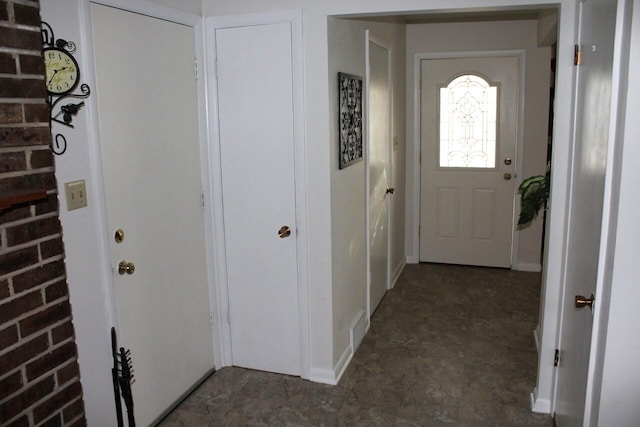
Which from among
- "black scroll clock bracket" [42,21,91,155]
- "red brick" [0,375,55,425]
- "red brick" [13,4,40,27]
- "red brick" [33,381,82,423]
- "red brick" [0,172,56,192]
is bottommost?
"red brick" [33,381,82,423]

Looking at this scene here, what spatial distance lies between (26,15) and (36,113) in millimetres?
320

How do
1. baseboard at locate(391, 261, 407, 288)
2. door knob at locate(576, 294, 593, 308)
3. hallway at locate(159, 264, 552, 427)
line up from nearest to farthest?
door knob at locate(576, 294, 593, 308) < hallway at locate(159, 264, 552, 427) < baseboard at locate(391, 261, 407, 288)

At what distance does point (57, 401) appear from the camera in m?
2.01

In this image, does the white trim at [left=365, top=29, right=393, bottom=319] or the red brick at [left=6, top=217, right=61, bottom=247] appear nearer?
the red brick at [left=6, top=217, right=61, bottom=247]

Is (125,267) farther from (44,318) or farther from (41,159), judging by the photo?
(41,159)

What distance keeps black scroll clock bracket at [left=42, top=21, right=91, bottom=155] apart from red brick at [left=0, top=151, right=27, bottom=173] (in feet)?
0.56

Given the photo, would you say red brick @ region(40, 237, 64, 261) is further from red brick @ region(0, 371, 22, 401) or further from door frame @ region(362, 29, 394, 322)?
door frame @ region(362, 29, 394, 322)

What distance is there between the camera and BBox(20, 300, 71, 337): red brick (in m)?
1.86

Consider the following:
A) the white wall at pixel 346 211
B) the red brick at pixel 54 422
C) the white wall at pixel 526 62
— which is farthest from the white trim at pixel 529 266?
the red brick at pixel 54 422

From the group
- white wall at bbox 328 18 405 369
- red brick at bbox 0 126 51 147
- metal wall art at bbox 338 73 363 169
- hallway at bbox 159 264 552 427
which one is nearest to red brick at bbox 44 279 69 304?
red brick at bbox 0 126 51 147

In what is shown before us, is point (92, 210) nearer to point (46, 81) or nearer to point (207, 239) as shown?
point (46, 81)

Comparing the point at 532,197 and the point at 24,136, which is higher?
the point at 24,136

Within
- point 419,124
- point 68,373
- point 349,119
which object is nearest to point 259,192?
point 349,119

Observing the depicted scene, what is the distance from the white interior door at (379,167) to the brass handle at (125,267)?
1.80m
